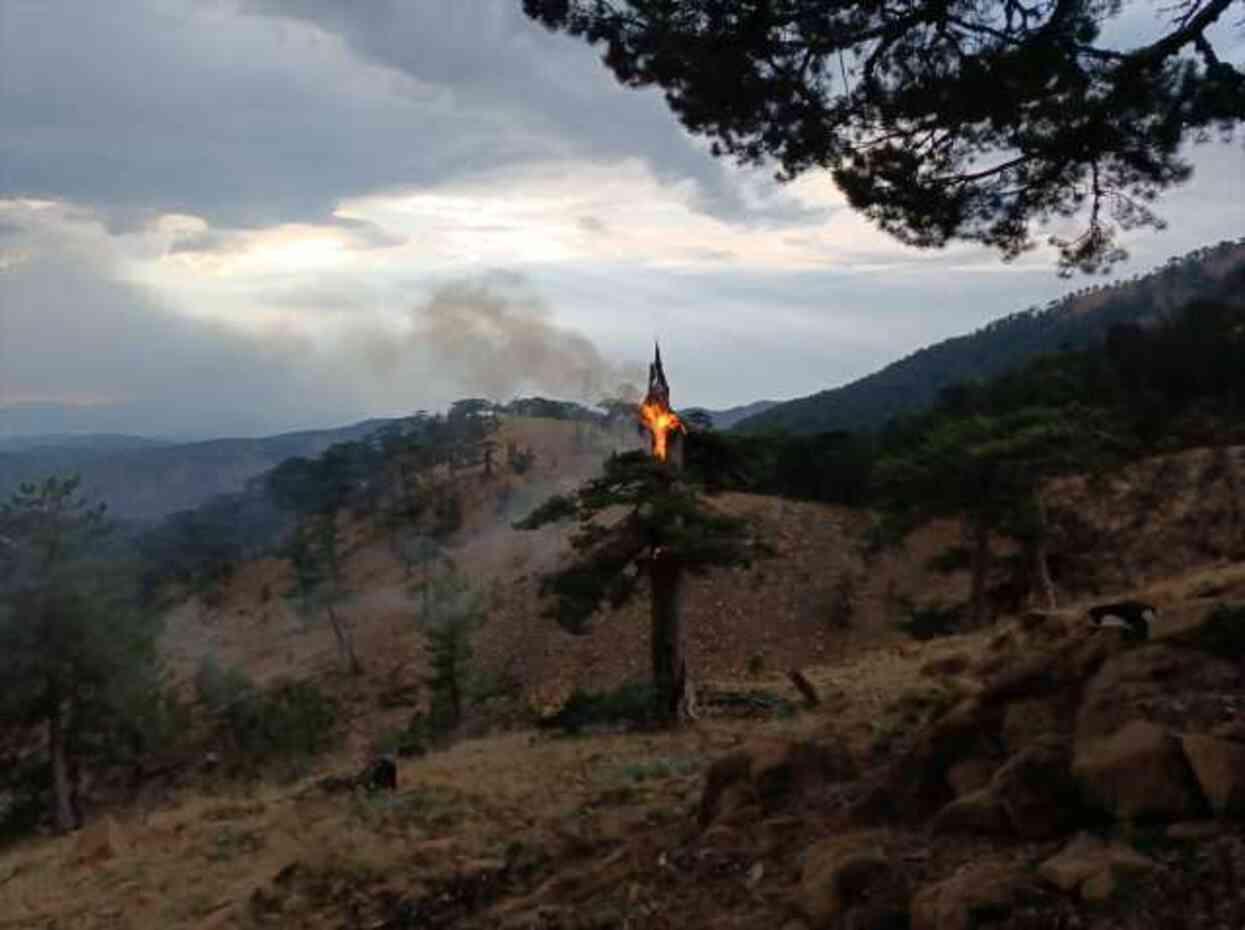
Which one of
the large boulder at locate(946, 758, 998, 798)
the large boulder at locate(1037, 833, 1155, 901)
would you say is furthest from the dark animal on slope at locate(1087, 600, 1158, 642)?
the large boulder at locate(1037, 833, 1155, 901)

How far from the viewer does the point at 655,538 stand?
45.0ft

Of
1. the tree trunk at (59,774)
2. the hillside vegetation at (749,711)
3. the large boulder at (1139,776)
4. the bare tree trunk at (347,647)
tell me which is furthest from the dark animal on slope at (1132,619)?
the bare tree trunk at (347,647)

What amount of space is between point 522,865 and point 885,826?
271 centimetres

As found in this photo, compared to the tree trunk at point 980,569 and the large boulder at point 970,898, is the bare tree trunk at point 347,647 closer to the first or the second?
the tree trunk at point 980,569

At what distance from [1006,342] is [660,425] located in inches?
3596

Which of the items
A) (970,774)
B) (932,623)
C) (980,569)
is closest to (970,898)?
(970,774)

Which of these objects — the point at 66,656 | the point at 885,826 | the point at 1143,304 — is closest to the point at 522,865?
the point at 885,826

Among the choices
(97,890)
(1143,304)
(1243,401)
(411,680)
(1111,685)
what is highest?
(1143,304)

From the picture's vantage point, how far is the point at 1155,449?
33.6 m

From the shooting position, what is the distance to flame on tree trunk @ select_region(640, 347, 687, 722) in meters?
14.0

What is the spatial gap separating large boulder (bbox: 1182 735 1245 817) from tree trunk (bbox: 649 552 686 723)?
378 inches

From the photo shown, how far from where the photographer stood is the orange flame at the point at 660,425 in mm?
14062

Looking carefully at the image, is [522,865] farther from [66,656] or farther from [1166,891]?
[66,656]

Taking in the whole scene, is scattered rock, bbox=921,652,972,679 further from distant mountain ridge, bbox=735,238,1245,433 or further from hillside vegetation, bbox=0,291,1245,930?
distant mountain ridge, bbox=735,238,1245,433
